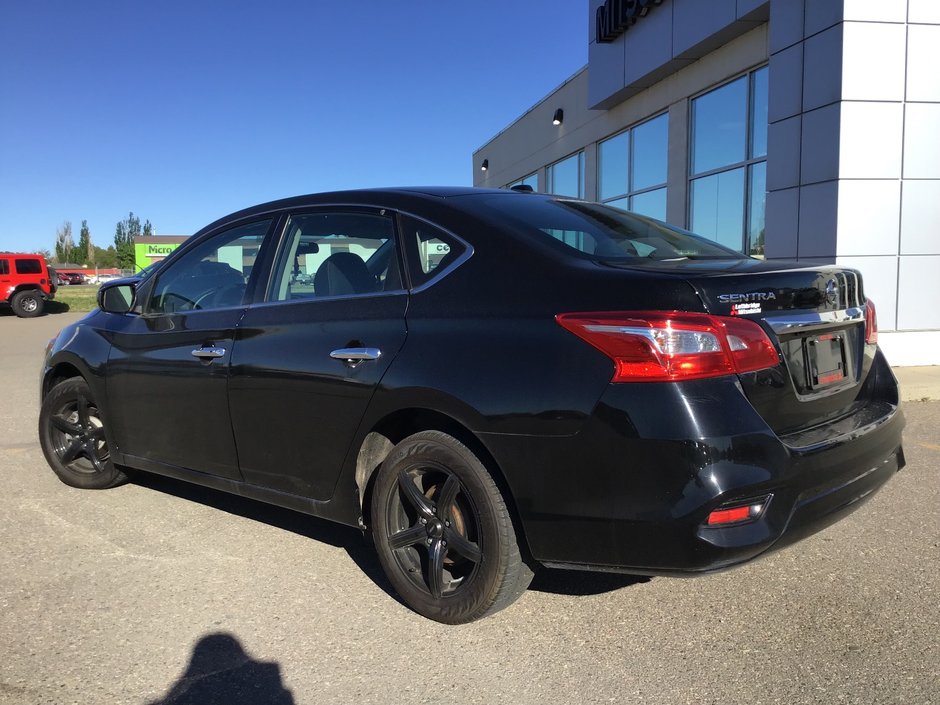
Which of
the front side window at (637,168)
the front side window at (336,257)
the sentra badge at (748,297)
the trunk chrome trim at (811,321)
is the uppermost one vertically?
the front side window at (637,168)

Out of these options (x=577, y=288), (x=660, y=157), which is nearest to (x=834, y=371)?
(x=577, y=288)

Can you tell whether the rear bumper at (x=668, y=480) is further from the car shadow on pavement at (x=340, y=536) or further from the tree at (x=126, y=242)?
the tree at (x=126, y=242)

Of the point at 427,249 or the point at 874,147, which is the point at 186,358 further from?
the point at 874,147

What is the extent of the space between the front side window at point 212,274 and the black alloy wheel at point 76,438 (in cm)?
83

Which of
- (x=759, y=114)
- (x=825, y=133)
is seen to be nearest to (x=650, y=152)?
(x=759, y=114)

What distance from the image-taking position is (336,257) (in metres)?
3.51

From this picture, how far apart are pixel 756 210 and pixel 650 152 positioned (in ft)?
12.7

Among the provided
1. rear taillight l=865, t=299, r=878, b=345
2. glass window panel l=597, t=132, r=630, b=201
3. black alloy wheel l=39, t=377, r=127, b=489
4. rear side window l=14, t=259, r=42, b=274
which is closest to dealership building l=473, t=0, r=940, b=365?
glass window panel l=597, t=132, r=630, b=201

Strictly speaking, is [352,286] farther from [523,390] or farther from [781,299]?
[781,299]

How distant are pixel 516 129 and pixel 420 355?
72.5 feet

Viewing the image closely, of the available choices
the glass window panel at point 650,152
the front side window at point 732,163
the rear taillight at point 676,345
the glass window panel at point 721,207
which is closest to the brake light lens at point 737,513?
the rear taillight at point 676,345

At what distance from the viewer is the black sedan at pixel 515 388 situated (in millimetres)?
2369

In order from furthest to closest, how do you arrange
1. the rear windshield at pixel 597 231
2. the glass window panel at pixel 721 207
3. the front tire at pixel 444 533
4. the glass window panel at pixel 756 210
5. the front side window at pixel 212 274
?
the glass window panel at pixel 721 207, the glass window panel at pixel 756 210, the front side window at pixel 212 274, the rear windshield at pixel 597 231, the front tire at pixel 444 533

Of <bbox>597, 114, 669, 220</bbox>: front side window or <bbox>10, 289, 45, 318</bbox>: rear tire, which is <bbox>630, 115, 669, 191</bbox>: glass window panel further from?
<bbox>10, 289, 45, 318</bbox>: rear tire
